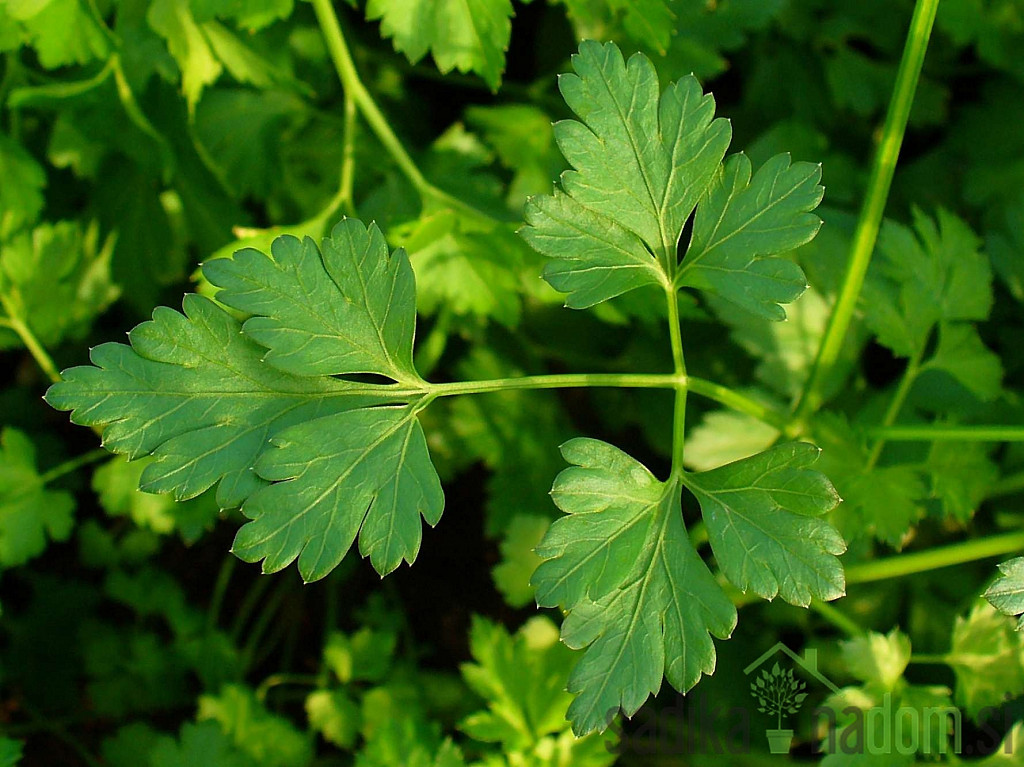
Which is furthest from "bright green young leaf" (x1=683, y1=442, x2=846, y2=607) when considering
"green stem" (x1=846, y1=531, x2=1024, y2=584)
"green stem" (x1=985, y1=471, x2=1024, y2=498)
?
"green stem" (x1=985, y1=471, x2=1024, y2=498)

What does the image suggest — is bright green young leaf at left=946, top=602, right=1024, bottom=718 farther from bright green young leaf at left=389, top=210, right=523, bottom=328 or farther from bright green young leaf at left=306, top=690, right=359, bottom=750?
bright green young leaf at left=306, top=690, right=359, bottom=750

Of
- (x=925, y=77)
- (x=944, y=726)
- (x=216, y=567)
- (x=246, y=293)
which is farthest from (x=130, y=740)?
(x=925, y=77)

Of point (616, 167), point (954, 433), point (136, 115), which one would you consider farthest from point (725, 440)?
point (136, 115)

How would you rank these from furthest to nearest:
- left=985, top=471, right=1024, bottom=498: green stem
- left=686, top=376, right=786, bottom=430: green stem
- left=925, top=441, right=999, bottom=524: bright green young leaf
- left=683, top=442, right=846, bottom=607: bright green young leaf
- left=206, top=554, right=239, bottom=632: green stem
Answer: left=206, top=554, right=239, bottom=632: green stem, left=985, top=471, right=1024, bottom=498: green stem, left=925, top=441, right=999, bottom=524: bright green young leaf, left=686, top=376, right=786, bottom=430: green stem, left=683, top=442, right=846, bottom=607: bright green young leaf

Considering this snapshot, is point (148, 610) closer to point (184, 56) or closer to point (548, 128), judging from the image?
point (184, 56)

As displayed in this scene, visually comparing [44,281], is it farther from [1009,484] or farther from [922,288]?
[1009,484]
